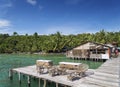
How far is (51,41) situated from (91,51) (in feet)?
86.3

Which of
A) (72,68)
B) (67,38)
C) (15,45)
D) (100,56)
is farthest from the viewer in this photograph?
(15,45)

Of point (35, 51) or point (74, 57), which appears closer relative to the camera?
point (74, 57)

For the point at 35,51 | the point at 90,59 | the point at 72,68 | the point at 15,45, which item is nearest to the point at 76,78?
the point at 72,68

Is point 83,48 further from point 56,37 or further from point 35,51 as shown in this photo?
point 35,51

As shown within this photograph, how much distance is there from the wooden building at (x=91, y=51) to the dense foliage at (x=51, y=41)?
51.7 feet

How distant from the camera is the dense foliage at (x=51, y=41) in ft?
226

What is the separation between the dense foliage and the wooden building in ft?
51.7

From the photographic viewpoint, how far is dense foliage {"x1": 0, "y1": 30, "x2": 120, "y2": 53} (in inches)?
2709

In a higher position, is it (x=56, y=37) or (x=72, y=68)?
(x=56, y=37)

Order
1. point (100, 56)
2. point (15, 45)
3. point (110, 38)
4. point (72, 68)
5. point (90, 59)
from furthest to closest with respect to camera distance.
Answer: point (15, 45), point (110, 38), point (90, 59), point (100, 56), point (72, 68)

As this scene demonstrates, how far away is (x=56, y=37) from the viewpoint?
71500 mm

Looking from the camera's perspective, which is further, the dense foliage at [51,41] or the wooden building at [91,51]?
the dense foliage at [51,41]

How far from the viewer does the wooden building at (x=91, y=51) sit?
43438mm

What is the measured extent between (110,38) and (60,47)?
20.9 meters
